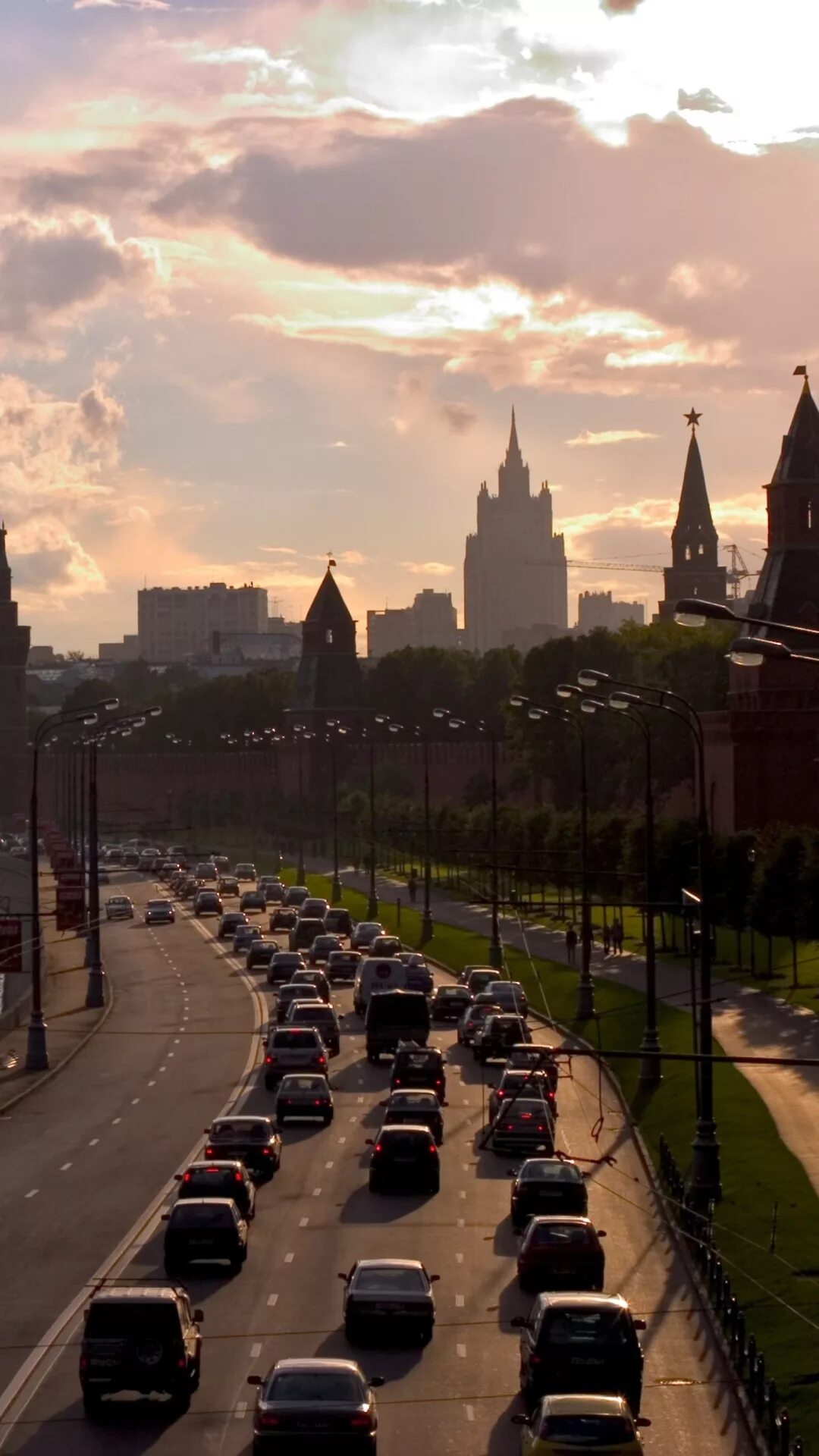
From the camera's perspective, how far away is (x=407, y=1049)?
47.9 metres

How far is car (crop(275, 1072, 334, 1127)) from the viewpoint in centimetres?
4466

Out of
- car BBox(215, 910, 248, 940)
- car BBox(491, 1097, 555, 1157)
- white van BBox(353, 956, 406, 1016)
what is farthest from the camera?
car BBox(215, 910, 248, 940)

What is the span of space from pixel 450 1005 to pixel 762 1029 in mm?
14471

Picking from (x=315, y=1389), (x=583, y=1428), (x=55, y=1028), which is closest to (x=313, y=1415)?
(x=315, y=1389)

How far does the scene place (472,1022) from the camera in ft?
189

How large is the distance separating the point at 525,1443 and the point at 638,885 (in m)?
57.5

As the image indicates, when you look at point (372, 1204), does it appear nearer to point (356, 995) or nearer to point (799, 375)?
point (356, 995)

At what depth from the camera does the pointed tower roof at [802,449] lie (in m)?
96.7

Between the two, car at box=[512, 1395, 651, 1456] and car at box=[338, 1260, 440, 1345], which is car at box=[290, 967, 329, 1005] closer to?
car at box=[338, 1260, 440, 1345]

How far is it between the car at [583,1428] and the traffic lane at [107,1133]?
806 centimetres

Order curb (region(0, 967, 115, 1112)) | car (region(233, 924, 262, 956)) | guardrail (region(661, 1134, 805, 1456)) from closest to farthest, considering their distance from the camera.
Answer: guardrail (region(661, 1134, 805, 1456))
curb (region(0, 967, 115, 1112))
car (region(233, 924, 262, 956))

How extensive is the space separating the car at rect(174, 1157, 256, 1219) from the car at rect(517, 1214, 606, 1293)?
5.73 meters

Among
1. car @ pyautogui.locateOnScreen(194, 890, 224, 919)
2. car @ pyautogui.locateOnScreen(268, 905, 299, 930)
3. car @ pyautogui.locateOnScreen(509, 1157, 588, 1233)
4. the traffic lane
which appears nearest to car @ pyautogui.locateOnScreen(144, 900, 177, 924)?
car @ pyautogui.locateOnScreen(194, 890, 224, 919)

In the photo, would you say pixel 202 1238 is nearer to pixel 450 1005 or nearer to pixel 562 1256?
pixel 562 1256
